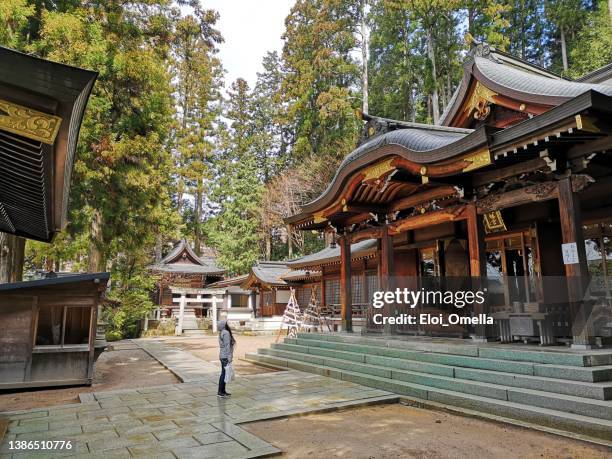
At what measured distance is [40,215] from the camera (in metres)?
5.61

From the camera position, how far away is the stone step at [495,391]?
4344mm

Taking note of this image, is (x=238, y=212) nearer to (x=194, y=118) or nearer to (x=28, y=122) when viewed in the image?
(x=194, y=118)

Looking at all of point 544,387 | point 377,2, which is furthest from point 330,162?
point 544,387

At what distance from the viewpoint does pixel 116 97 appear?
13281 millimetres

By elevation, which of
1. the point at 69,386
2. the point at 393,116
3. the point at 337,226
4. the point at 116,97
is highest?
the point at 393,116

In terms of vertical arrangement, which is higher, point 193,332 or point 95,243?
point 95,243

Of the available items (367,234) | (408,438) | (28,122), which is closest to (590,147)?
(408,438)

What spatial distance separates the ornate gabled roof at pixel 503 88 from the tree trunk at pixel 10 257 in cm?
1214

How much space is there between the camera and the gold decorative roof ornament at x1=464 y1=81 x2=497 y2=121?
8789mm

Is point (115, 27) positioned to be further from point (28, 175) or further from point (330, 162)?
point (330, 162)

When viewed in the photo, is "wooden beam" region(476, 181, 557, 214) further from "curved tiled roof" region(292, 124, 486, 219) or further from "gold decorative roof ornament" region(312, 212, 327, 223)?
"gold decorative roof ornament" region(312, 212, 327, 223)

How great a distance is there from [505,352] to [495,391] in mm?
799

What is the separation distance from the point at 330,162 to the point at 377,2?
12.5 metres

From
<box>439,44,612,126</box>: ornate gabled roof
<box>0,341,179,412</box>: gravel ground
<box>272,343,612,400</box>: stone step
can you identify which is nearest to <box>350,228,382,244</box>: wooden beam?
<box>272,343,612,400</box>: stone step
